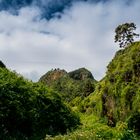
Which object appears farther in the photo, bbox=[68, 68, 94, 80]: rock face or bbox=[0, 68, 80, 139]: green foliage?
bbox=[68, 68, 94, 80]: rock face

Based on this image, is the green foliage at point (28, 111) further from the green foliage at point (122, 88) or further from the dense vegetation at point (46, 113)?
the green foliage at point (122, 88)

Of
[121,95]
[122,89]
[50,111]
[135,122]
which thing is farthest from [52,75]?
[50,111]

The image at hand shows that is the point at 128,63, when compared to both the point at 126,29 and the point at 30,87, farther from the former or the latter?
the point at 30,87

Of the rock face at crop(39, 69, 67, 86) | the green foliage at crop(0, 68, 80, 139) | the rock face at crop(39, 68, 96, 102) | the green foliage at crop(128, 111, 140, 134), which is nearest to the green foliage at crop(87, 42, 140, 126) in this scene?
the green foliage at crop(128, 111, 140, 134)

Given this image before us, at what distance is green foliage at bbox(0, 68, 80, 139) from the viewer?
21.7 metres

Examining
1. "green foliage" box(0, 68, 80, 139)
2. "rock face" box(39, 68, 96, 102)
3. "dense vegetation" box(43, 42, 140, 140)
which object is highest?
"rock face" box(39, 68, 96, 102)

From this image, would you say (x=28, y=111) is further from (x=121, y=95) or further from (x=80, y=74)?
(x=80, y=74)

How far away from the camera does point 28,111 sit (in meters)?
23.4

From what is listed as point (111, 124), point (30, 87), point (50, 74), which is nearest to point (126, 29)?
point (111, 124)

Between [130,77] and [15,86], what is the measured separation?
109 ft

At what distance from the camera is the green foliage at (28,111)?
71.1ft

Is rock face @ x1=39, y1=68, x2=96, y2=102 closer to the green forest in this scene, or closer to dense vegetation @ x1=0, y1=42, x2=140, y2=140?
the green forest

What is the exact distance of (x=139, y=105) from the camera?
4938 centimetres

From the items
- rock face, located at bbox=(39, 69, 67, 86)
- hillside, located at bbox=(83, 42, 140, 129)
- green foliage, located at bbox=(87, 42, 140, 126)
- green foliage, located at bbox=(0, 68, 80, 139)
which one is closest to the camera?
green foliage, located at bbox=(0, 68, 80, 139)
